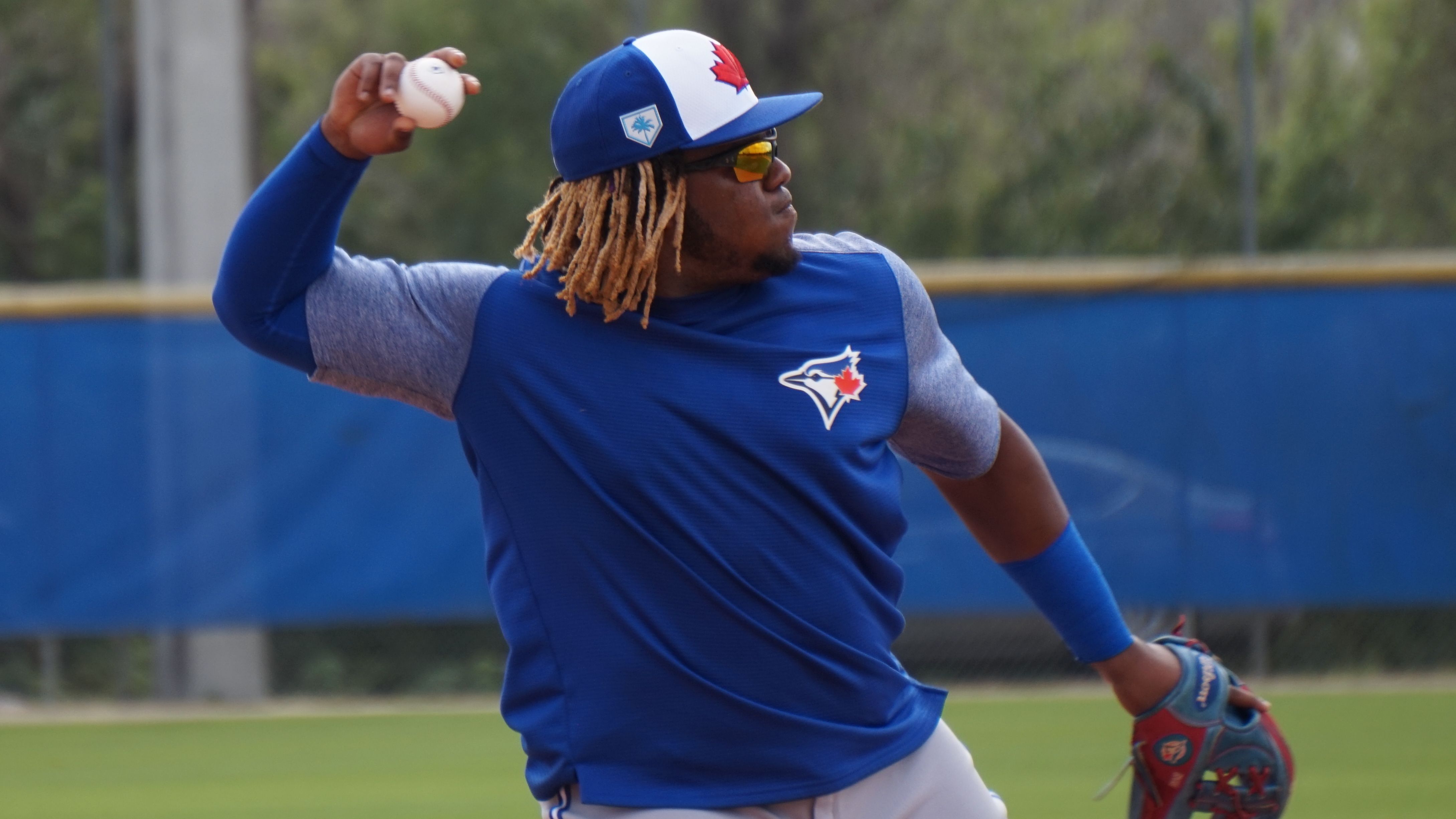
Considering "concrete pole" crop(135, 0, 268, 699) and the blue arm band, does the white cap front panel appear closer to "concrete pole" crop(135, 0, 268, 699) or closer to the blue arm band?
the blue arm band

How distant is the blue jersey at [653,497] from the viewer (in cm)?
242

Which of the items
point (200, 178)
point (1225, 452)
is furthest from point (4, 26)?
point (1225, 452)

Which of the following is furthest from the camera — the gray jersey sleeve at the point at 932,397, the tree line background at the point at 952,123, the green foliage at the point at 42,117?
the green foliage at the point at 42,117

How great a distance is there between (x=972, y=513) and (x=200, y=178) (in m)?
8.36

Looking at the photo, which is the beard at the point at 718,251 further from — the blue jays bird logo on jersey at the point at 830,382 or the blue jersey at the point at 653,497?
the blue jays bird logo on jersey at the point at 830,382

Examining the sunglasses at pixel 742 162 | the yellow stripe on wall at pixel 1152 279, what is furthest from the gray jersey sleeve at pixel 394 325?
the yellow stripe on wall at pixel 1152 279

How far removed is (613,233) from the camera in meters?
2.53

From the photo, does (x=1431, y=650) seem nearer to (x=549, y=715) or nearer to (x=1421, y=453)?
(x=1421, y=453)

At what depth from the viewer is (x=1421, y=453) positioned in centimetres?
1004

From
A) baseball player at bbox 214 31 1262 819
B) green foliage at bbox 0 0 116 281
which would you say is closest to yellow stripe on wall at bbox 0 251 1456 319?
baseball player at bbox 214 31 1262 819

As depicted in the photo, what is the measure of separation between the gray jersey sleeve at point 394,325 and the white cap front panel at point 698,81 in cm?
38

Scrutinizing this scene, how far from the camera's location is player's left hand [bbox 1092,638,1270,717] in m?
2.92

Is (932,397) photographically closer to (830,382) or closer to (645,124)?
(830,382)

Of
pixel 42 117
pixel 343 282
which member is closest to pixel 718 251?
pixel 343 282
